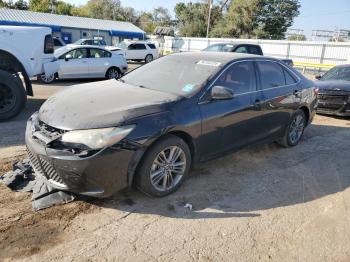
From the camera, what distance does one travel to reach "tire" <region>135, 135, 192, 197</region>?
12.5 feet

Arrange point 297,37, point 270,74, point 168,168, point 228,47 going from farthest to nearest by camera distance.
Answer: point 297,37 → point 228,47 → point 270,74 → point 168,168

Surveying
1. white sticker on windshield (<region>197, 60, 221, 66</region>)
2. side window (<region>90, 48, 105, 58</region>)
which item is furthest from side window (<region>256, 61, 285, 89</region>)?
side window (<region>90, 48, 105, 58</region>)

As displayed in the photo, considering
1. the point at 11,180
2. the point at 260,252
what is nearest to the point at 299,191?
the point at 260,252

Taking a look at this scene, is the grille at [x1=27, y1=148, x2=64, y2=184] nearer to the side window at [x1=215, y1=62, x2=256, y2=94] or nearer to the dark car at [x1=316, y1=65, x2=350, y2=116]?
the side window at [x1=215, y1=62, x2=256, y2=94]

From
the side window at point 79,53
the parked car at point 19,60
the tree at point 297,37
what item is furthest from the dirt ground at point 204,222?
the tree at point 297,37

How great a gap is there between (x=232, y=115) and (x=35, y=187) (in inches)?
101

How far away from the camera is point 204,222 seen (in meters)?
3.71

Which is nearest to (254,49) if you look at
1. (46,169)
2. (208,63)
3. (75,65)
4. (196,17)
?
(75,65)

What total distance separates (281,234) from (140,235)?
1.43 m

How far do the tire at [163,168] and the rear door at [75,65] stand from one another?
396 inches

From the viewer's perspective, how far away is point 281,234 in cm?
362

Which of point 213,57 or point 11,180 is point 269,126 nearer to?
point 213,57

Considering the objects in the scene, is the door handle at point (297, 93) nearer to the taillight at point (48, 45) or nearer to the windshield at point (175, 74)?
the windshield at point (175, 74)

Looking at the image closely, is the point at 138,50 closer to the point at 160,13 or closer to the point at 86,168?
the point at 86,168
